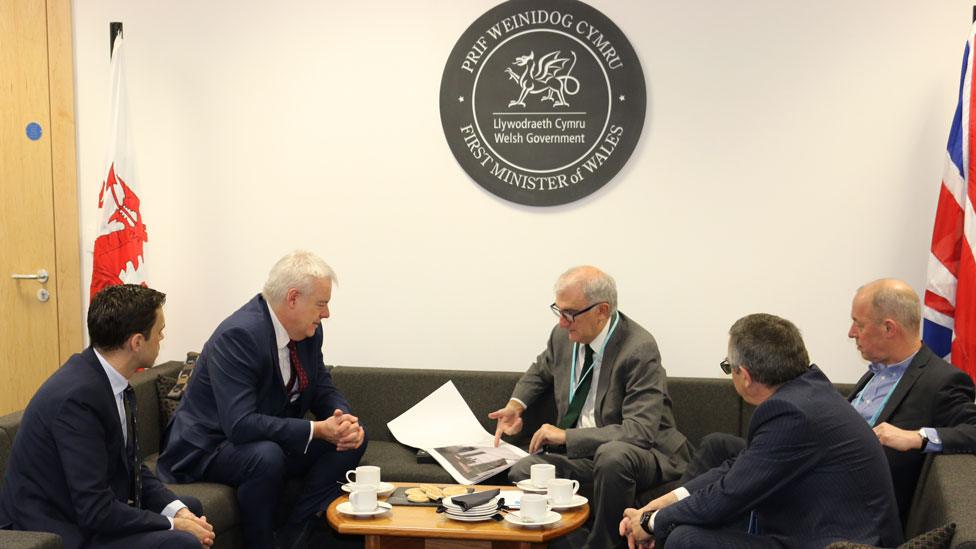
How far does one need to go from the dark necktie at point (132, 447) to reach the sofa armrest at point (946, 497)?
2.35 meters

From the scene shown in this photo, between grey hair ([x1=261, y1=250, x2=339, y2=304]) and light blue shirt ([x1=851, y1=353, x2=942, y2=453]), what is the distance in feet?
6.93

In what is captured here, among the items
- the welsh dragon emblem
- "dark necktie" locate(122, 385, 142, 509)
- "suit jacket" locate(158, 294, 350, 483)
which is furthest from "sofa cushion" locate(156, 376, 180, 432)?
the welsh dragon emblem

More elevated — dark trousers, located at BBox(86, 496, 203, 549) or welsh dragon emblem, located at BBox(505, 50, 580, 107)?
welsh dragon emblem, located at BBox(505, 50, 580, 107)

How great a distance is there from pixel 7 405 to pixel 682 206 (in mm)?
3419

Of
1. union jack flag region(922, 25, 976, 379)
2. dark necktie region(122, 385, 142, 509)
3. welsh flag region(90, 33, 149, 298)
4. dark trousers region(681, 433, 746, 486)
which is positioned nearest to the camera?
dark necktie region(122, 385, 142, 509)

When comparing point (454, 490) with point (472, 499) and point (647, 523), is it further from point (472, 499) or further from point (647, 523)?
point (647, 523)

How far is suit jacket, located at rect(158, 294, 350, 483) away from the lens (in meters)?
3.85

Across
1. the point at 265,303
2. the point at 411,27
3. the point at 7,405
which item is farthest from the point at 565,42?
the point at 7,405

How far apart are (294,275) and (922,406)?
2359 mm

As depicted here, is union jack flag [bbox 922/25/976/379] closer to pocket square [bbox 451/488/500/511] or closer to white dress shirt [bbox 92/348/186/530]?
pocket square [bbox 451/488/500/511]

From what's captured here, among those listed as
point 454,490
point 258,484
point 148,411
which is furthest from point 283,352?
point 454,490

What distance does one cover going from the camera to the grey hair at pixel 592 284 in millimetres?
4160

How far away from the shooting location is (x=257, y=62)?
5020mm

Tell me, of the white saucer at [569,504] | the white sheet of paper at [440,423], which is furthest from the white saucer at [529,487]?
the white sheet of paper at [440,423]
